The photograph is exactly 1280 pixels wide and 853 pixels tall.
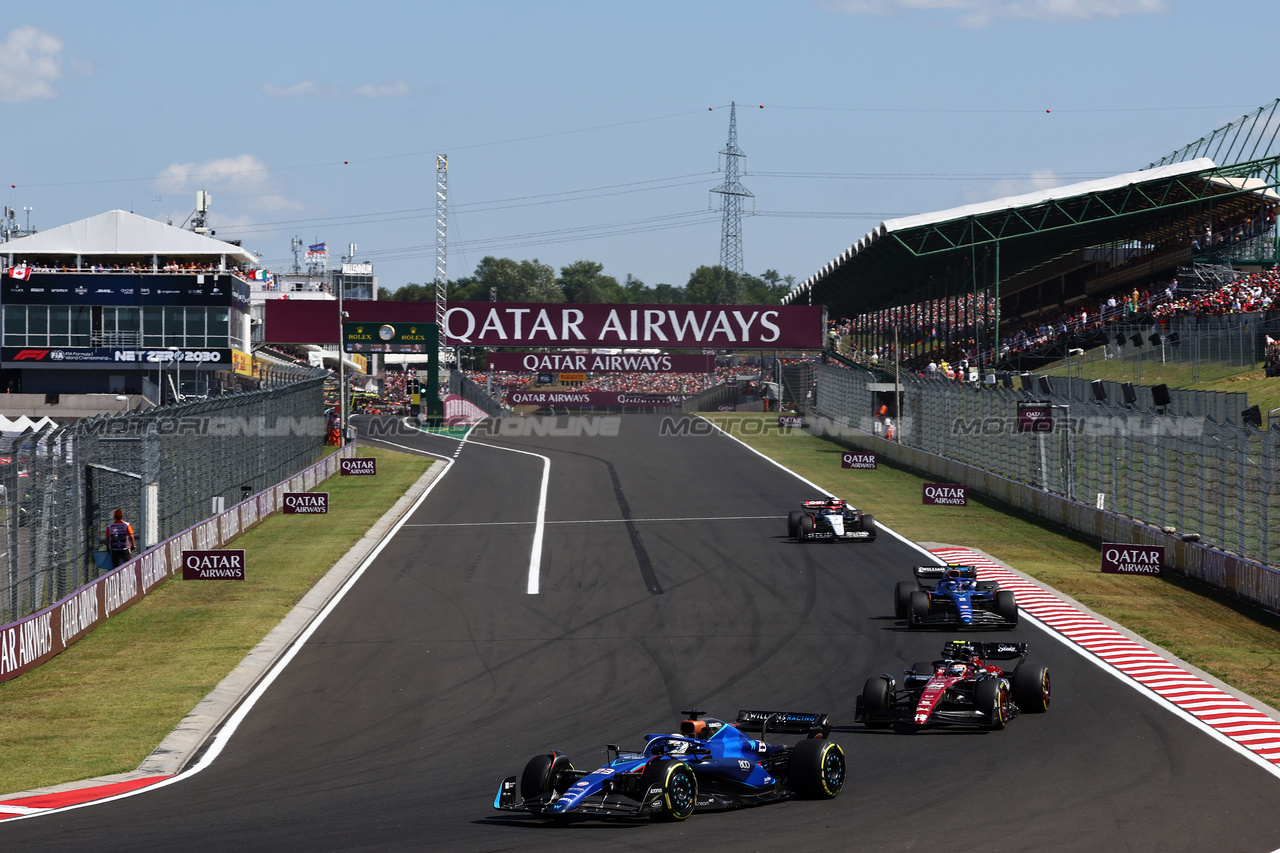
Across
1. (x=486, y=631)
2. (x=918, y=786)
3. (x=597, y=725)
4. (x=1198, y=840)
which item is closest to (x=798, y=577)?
(x=486, y=631)

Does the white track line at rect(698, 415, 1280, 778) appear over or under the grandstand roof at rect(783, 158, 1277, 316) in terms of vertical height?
under

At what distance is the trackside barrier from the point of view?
23688mm

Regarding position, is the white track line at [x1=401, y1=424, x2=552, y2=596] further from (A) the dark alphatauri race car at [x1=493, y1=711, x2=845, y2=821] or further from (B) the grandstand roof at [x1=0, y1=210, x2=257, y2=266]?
(B) the grandstand roof at [x1=0, y1=210, x2=257, y2=266]

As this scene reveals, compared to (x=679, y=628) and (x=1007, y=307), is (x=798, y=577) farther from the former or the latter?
(x=1007, y=307)

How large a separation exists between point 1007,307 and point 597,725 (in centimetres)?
8100

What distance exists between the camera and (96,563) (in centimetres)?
2377

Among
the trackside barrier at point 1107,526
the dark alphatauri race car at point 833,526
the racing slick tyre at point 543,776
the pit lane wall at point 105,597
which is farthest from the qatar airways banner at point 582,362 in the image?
the racing slick tyre at point 543,776

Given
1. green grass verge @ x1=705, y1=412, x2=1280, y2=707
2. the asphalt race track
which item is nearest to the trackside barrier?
green grass verge @ x1=705, y1=412, x2=1280, y2=707

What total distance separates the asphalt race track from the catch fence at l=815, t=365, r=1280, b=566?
5.23m

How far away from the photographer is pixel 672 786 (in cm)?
1138

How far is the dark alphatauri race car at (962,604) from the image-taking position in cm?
2081

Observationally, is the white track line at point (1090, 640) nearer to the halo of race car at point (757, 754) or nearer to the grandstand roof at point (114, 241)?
the halo of race car at point (757, 754)

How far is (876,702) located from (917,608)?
6.16 m

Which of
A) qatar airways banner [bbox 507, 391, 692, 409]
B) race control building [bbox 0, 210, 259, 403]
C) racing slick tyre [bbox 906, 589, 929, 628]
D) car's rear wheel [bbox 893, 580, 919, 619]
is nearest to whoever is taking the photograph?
racing slick tyre [bbox 906, 589, 929, 628]
